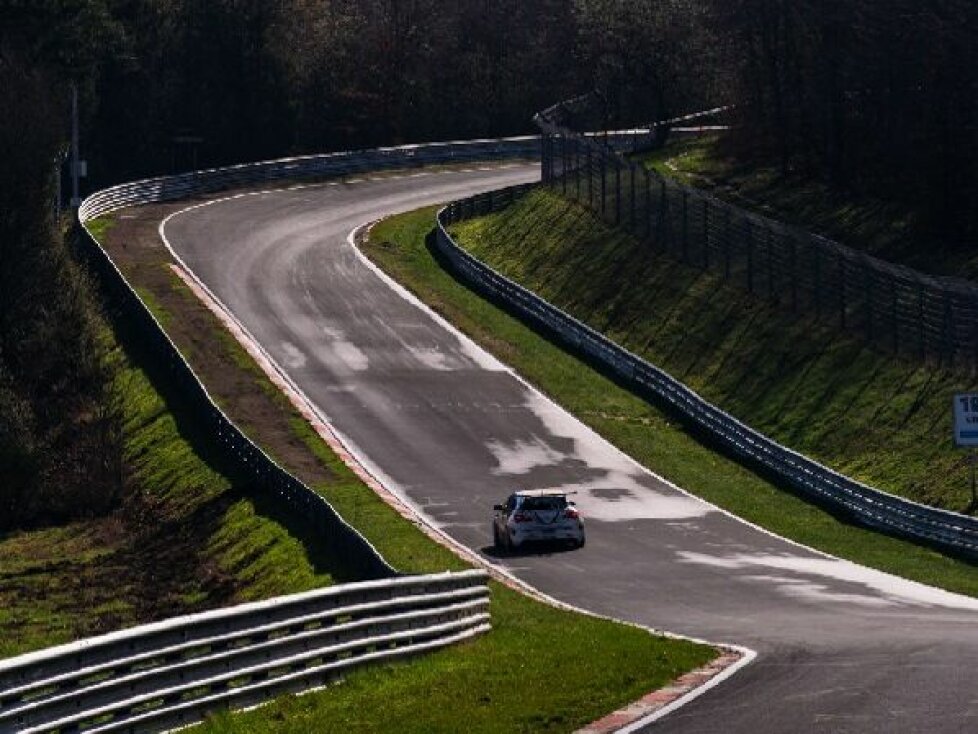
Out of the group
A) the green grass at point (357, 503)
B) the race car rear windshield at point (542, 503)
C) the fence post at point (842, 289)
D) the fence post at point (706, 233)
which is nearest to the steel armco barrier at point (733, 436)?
the fence post at point (842, 289)

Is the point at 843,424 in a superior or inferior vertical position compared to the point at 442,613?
inferior

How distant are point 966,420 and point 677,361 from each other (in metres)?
19.6

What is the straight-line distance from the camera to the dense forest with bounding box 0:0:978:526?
63312 mm

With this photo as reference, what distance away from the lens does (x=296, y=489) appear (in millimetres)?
45750

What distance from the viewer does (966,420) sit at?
4497 cm

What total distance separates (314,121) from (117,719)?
10160 cm

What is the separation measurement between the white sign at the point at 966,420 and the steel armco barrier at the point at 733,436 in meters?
1.83

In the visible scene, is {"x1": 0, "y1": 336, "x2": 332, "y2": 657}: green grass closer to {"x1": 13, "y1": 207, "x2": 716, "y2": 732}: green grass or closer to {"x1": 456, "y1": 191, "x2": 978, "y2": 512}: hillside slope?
{"x1": 13, "y1": 207, "x2": 716, "y2": 732}: green grass

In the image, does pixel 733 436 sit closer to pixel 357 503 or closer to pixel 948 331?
pixel 948 331

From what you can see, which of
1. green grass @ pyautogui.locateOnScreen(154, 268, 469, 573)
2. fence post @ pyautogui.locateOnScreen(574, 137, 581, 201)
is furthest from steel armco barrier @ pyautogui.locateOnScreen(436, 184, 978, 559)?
green grass @ pyautogui.locateOnScreen(154, 268, 469, 573)

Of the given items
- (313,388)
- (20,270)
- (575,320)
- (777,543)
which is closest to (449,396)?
(313,388)

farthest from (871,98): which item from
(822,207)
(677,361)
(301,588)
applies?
(301,588)

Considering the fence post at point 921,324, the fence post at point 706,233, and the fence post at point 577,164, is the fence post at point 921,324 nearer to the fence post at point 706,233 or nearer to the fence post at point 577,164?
the fence post at point 706,233

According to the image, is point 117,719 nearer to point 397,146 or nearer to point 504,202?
point 504,202
